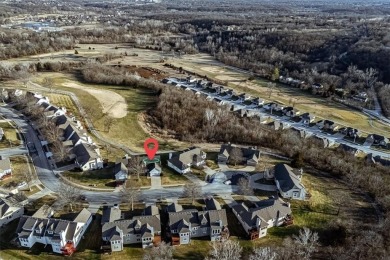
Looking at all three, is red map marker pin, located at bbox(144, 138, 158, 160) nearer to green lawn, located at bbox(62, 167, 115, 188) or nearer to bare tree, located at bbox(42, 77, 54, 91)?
green lawn, located at bbox(62, 167, 115, 188)

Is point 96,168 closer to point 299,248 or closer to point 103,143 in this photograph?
point 103,143

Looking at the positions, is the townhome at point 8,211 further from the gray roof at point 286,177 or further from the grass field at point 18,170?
the gray roof at point 286,177

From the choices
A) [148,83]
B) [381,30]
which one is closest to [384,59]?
[381,30]

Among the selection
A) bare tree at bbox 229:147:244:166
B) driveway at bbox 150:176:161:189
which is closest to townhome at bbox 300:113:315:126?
bare tree at bbox 229:147:244:166

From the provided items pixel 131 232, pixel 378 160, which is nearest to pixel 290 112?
pixel 378 160

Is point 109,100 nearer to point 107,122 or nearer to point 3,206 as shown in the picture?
point 107,122

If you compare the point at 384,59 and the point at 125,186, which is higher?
the point at 384,59

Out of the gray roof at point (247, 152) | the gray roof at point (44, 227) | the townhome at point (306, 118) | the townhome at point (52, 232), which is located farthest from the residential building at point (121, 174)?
the townhome at point (306, 118)
